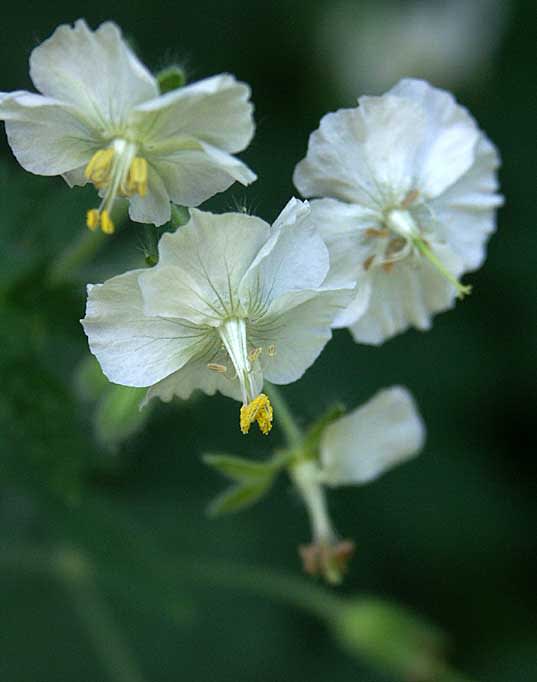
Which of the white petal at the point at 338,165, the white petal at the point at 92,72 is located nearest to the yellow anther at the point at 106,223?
the white petal at the point at 92,72

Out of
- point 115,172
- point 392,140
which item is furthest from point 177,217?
point 392,140

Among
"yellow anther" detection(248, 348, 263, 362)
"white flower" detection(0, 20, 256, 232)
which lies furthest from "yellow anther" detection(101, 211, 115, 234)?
"yellow anther" detection(248, 348, 263, 362)

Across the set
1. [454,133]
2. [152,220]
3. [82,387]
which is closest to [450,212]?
[454,133]

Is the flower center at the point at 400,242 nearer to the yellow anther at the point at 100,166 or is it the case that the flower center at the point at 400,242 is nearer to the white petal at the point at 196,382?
the white petal at the point at 196,382

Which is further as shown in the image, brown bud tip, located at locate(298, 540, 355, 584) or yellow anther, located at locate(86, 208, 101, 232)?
brown bud tip, located at locate(298, 540, 355, 584)

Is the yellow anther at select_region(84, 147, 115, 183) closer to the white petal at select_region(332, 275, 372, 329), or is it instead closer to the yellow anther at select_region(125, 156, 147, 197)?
the yellow anther at select_region(125, 156, 147, 197)

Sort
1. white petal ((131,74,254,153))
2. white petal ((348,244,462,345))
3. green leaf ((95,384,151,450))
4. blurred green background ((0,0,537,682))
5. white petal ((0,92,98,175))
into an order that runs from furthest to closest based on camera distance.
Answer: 1. blurred green background ((0,0,537,682))
2. green leaf ((95,384,151,450))
3. white petal ((348,244,462,345))
4. white petal ((0,92,98,175))
5. white petal ((131,74,254,153))

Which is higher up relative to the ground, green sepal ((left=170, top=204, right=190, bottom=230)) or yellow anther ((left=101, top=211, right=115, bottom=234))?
yellow anther ((left=101, top=211, right=115, bottom=234))
